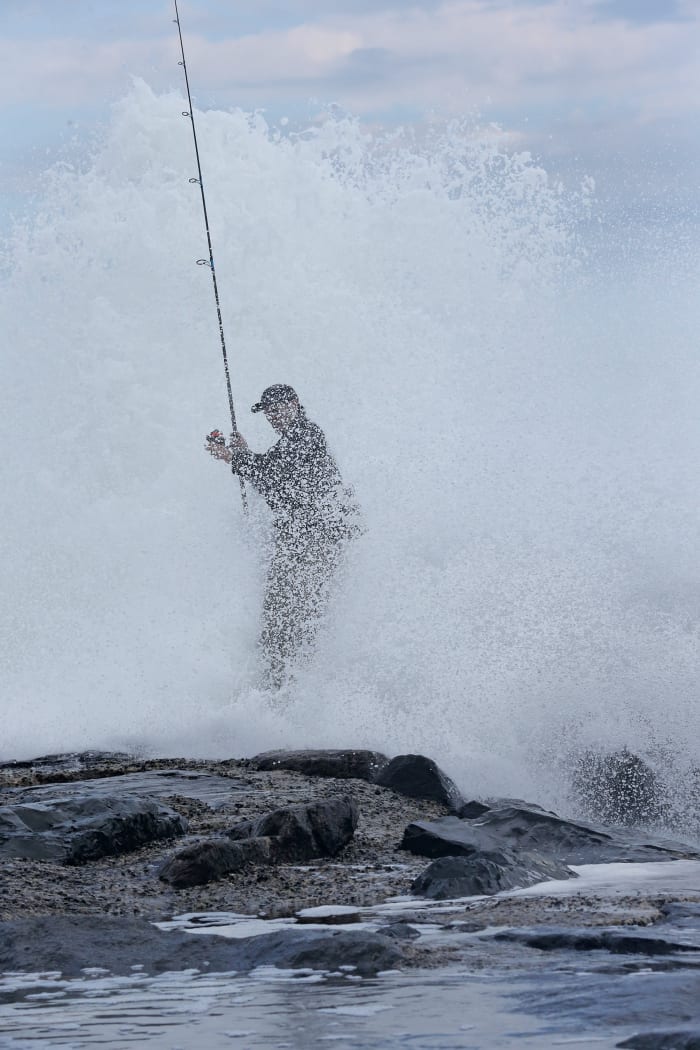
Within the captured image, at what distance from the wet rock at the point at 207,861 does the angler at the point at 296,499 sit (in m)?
5.12

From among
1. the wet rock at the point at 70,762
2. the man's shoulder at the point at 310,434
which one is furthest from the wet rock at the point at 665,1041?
the man's shoulder at the point at 310,434

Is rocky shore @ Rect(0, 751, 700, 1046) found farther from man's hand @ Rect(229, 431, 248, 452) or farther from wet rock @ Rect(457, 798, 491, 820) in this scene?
man's hand @ Rect(229, 431, 248, 452)

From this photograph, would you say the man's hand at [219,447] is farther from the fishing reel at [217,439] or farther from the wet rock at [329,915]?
the wet rock at [329,915]

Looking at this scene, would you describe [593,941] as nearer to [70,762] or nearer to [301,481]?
[70,762]

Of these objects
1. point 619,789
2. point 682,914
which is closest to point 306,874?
point 682,914

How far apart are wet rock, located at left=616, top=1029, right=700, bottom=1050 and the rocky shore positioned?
0.83 metres

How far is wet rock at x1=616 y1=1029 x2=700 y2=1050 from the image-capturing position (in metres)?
2.75

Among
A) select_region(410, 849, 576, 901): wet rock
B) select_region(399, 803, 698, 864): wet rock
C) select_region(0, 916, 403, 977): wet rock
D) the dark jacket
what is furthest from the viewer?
the dark jacket

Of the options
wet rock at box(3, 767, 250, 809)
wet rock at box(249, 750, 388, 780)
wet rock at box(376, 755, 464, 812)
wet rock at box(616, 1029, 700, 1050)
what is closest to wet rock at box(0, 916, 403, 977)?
wet rock at box(616, 1029, 700, 1050)

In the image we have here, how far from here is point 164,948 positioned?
3.94 m

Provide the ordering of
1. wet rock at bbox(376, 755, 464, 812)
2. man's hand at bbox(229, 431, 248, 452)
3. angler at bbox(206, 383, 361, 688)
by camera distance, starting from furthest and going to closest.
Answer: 1. man's hand at bbox(229, 431, 248, 452)
2. angler at bbox(206, 383, 361, 688)
3. wet rock at bbox(376, 755, 464, 812)

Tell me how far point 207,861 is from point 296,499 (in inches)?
226

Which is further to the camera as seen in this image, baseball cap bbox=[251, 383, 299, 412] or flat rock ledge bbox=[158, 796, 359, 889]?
baseball cap bbox=[251, 383, 299, 412]

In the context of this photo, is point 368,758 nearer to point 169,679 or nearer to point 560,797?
point 560,797
